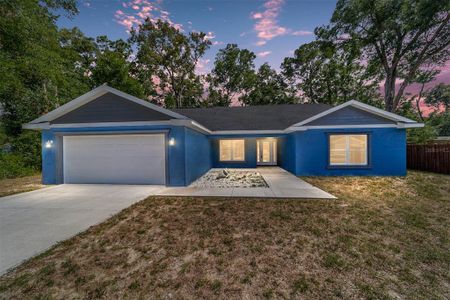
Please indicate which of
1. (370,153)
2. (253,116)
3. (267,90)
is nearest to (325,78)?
(267,90)

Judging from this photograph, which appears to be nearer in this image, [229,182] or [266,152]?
[229,182]

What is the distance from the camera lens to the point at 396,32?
14.8 metres

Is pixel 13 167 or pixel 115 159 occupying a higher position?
pixel 115 159

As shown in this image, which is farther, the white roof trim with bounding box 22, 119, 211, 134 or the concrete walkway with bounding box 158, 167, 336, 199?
the white roof trim with bounding box 22, 119, 211, 134

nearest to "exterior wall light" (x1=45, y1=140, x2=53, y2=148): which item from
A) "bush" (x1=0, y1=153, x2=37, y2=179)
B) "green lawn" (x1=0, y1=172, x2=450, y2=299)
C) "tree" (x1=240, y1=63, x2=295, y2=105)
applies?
"bush" (x1=0, y1=153, x2=37, y2=179)

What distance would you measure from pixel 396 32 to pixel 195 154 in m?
19.7

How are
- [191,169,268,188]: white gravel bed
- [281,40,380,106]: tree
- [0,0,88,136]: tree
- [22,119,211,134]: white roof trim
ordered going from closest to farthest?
[22,119,211,134]: white roof trim < [191,169,268,188]: white gravel bed < [0,0,88,136]: tree < [281,40,380,106]: tree

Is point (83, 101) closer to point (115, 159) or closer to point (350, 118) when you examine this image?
point (115, 159)

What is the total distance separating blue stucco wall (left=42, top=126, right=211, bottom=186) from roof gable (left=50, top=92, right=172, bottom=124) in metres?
0.39

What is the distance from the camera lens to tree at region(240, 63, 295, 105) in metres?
25.3

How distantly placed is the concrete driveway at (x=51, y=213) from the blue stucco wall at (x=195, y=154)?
4.73ft

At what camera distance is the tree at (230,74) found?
2483cm

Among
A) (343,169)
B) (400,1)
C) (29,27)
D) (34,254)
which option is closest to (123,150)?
(34,254)

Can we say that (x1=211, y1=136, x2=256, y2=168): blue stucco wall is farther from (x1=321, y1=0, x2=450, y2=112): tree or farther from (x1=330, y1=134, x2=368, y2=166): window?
(x1=321, y1=0, x2=450, y2=112): tree
